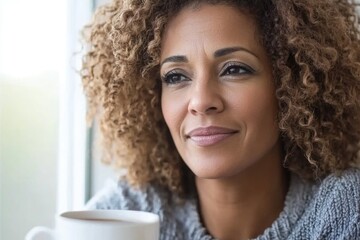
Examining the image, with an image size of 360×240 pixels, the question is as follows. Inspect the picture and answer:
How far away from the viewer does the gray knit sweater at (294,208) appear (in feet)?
2.68

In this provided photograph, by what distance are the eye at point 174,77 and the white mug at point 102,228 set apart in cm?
26

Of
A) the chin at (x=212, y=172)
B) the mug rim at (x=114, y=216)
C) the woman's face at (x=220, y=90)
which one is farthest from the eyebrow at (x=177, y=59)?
the mug rim at (x=114, y=216)

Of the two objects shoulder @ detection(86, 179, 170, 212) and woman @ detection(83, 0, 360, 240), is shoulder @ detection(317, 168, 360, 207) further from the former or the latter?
shoulder @ detection(86, 179, 170, 212)

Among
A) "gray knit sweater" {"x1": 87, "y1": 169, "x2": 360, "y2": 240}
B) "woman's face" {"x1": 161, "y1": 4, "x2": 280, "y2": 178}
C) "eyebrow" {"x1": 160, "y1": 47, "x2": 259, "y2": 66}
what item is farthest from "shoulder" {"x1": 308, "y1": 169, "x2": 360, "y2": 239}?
"eyebrow" {"x1": 160, "y1": 47, "x2": 259, "y2": 66}

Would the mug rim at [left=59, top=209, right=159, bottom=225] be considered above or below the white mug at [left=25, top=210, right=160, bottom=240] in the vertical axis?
above

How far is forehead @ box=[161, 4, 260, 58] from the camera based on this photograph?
2.71 ft

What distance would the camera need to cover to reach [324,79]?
87 cm

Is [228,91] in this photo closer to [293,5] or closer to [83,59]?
[293,5]

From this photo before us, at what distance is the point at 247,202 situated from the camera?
93 cm

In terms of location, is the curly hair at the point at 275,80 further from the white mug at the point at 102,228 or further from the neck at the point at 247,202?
the white mug at the point at 102,228

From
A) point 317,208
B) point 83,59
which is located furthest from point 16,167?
point 317,208

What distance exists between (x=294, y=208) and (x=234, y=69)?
22 cm

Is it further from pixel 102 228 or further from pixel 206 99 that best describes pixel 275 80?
pixel 102 228

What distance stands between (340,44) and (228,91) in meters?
0.18
